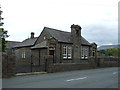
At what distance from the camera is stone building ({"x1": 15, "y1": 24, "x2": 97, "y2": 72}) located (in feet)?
121

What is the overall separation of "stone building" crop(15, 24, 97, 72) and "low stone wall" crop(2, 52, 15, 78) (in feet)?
55.9

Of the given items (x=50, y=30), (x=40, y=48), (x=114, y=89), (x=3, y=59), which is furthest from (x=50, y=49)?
(x=114, y=89)

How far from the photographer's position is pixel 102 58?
38062 millimetres

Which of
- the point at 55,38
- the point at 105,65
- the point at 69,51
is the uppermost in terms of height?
the point at 55,38

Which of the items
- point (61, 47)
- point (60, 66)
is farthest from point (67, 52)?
point (60, 66)

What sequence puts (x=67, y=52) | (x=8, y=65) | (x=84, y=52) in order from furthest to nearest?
(x=84, y=52), (x=67, y=52), (x=8, y=65)

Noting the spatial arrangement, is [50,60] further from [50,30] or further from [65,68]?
[50,30]

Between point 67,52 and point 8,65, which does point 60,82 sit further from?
point 67,52

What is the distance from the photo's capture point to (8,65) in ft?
56.4

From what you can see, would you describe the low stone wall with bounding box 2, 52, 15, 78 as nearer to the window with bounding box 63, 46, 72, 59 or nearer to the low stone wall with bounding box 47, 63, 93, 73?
the low stone wall with bounding box 47, 63, 93, 73

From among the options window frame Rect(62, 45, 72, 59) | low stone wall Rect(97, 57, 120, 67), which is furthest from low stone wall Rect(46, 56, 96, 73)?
window frame Rect(62, 45, 72, 59)

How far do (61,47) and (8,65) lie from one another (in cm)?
2153

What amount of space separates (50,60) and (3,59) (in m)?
7.03

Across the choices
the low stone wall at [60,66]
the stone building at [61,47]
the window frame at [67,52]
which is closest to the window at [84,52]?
the stone building at [61,47]
